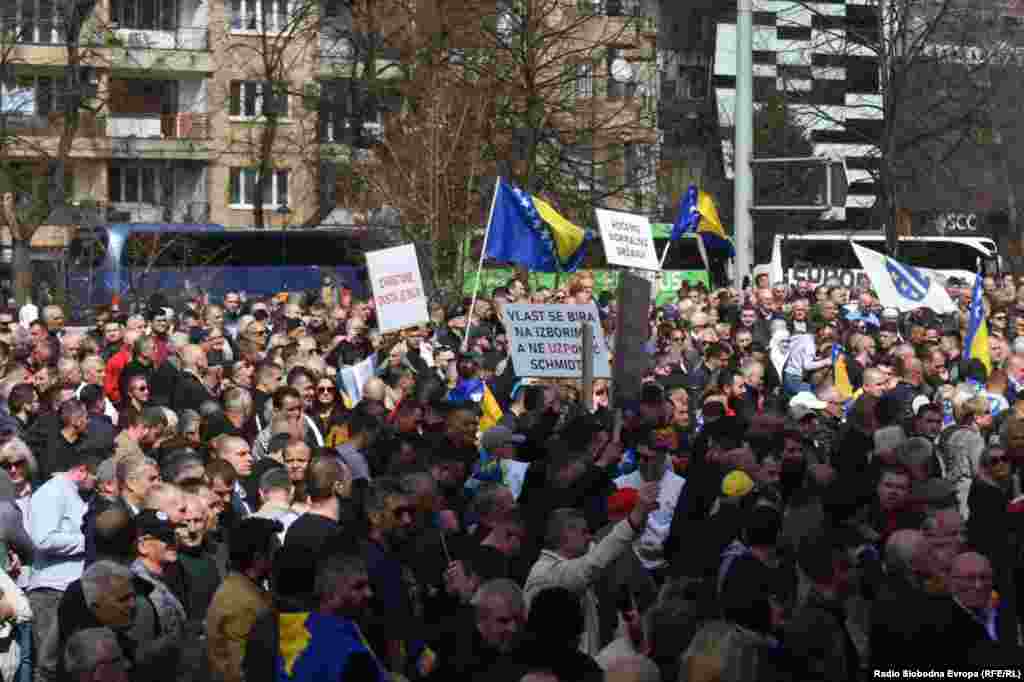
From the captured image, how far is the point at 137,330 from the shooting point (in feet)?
64.4

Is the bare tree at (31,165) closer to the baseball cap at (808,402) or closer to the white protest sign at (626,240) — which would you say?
the white protest sign at (626,240)

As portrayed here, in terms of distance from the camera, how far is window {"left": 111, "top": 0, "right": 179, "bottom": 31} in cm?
6519

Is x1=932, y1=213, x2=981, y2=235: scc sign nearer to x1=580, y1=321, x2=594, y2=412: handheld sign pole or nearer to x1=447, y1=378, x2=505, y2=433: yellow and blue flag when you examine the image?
x1=447, y1=378, x2=505, y2=433: yellow and blue flag

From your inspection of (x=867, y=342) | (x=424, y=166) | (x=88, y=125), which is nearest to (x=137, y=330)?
(x=867, y=342)

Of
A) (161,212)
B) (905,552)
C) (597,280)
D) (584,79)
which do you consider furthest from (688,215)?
(161,212)

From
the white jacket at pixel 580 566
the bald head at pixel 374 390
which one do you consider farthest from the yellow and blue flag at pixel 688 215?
the white jacket at pixel 580 566

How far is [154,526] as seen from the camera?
8.91 metres

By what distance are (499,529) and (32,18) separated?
3629 centimetres

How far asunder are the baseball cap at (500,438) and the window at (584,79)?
65.9 feet

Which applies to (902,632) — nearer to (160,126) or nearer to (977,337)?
(977,337)

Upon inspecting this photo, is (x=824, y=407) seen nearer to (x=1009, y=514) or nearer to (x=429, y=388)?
(x=429, y=388)

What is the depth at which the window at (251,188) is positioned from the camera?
216 feet

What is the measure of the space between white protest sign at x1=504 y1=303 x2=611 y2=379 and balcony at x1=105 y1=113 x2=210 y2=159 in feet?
161

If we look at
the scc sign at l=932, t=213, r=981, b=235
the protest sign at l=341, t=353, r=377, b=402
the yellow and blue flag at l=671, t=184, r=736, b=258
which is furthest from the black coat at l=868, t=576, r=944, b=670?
the scc sign at l=932, t=213, r=981, b=235
